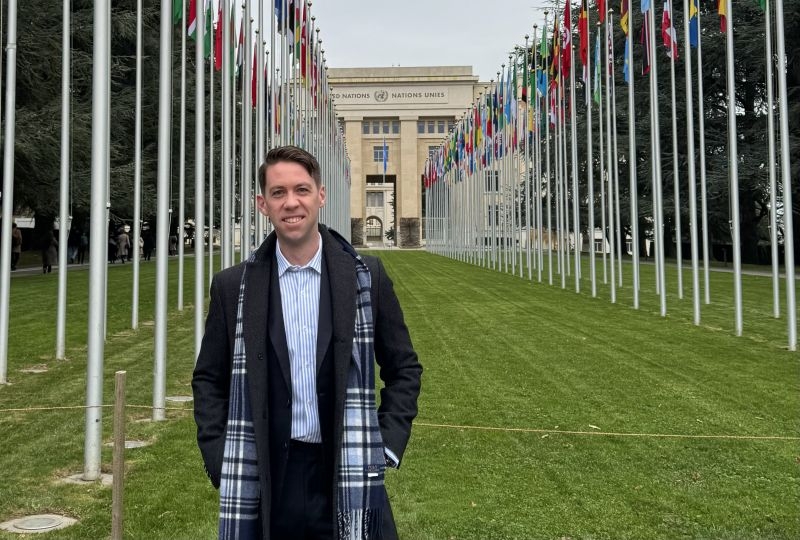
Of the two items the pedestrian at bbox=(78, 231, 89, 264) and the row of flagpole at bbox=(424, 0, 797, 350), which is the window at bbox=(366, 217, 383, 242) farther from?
the pedestrian at bbox=(78, 231, 89, 264)

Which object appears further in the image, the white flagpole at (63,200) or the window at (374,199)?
the window at (374,199)

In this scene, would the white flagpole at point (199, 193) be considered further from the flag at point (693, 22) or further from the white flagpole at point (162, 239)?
the flag at point (693, 22)

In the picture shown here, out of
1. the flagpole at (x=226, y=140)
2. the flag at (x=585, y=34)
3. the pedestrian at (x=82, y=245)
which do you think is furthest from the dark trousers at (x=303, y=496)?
the pedestrian at (x=82, y=245)

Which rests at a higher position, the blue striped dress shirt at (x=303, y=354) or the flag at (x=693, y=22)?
the flag at (x=693, y=22)

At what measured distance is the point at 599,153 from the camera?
34.2 m

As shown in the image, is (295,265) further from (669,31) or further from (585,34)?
(585,34)

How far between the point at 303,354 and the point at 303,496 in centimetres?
44

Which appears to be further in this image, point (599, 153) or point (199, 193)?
point (599, 153)

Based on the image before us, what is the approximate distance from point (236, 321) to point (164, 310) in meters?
5.20

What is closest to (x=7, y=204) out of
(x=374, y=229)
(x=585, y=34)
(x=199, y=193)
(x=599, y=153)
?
(x=199, y=193)

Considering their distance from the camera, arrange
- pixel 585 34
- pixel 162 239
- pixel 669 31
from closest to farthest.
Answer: pixel 162 239, pixel 669 31, pixel 585 34

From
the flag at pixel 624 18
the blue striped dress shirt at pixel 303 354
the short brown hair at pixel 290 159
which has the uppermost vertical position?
the flag at pixel 624 18

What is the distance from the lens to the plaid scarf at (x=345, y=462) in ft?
A: 7.80

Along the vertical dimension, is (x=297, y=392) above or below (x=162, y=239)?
below
